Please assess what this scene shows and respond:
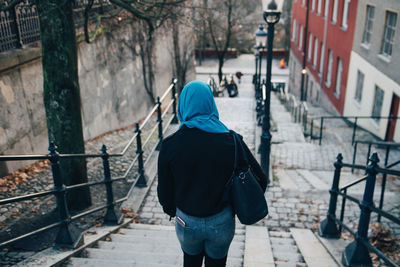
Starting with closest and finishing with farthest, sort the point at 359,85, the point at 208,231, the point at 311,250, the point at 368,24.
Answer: the point at 208,231 < the point at 311,250 < the point at 368,24 < the point at 359,85

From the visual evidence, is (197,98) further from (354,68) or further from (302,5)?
(302,5)

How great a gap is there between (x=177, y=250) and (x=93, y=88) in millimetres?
8150

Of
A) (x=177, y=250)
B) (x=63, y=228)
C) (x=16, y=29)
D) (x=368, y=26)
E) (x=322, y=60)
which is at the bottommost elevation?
(x=322, y=60)

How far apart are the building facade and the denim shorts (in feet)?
37.4

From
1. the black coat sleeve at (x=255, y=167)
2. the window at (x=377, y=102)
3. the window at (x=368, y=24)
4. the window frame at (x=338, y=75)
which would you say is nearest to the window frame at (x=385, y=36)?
the window at (x=377, y=102)

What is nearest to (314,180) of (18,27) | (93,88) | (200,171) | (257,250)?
(257,250)

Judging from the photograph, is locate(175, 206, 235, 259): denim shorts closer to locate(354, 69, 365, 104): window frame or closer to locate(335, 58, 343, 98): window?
locate(354, 69, 365, 104): window frame

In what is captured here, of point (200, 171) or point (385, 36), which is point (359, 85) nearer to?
point (385, 36)

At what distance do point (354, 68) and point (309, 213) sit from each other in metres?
12.2

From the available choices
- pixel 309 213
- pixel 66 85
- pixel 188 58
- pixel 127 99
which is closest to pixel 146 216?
pixel 66 85

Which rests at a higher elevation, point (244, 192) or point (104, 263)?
point (244, 192)

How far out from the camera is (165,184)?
2.87 metres

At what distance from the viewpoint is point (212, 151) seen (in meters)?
2.57

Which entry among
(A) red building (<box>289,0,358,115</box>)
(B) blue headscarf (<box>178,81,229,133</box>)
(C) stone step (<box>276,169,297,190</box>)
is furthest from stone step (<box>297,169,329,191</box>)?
(A) red building (<box>289,0,358,115</box>)
